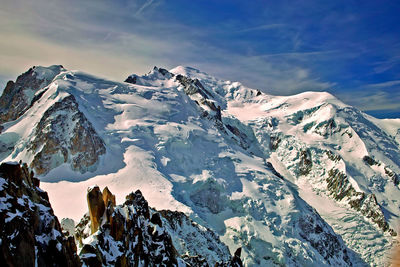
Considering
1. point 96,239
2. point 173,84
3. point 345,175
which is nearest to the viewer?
point 96,239

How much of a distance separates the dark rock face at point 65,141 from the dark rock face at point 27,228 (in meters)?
67.2

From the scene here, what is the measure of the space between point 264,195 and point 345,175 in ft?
208

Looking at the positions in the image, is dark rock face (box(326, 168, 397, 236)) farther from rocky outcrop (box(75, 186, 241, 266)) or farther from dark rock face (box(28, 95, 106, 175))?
rocky outcrop (box(75, 186, 241, 266))

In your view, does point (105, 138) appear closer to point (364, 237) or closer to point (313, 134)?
point (364, 237)

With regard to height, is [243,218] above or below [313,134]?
below

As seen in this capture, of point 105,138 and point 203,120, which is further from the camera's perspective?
point 203,120

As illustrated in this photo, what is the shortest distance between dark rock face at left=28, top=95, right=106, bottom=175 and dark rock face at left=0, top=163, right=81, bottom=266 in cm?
6719

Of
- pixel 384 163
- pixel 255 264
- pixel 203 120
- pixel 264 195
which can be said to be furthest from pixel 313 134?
pixel 255 264

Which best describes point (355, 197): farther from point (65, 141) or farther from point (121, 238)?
point (121, 238)

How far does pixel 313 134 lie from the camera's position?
163 meters

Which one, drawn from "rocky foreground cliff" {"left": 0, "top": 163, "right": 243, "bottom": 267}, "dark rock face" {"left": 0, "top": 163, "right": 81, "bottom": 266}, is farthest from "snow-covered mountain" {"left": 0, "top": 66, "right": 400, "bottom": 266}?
"dark rock face" {"left": 0, "top": 163, "right": 81, "bottom": 266}

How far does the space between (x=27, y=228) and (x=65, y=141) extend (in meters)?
74.4

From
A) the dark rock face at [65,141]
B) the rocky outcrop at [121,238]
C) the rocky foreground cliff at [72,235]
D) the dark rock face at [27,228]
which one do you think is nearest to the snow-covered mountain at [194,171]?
the dark rock face at [65,141]

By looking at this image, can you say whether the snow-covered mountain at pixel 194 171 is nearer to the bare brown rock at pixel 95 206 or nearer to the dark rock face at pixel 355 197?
the dark rock face at pixel 355 197
